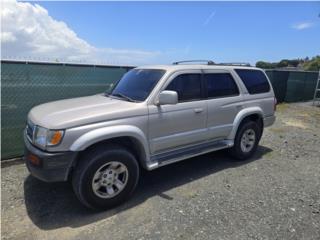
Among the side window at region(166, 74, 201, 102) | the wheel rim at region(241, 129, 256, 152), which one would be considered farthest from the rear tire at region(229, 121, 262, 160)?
the side window at region(166, 74, 201, 102)

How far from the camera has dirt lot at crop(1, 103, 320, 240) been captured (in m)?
3.21

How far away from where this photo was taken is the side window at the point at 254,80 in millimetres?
5363

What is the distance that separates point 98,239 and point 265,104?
13.8 ft

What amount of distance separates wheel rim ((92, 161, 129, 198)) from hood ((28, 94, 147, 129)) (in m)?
0.63

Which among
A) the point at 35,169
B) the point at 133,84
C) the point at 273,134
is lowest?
the point at 273,134

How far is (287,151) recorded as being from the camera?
6242 mm

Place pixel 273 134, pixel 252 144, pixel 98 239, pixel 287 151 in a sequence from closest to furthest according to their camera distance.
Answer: pixel 98 239 < pixel 252 144 < pixel 287 151 < pixel 273 134

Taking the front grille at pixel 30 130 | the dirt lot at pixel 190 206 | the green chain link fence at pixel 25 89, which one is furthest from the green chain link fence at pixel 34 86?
the front grille at pixel 30 130

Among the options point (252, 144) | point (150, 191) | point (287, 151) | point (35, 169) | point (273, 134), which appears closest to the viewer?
point (35, 169)

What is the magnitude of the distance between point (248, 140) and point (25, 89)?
14.8 feet

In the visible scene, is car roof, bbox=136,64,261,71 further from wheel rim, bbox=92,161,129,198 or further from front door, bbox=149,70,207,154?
wheel rim, bbox=92,161,129,198

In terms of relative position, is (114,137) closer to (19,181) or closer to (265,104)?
(19,181)

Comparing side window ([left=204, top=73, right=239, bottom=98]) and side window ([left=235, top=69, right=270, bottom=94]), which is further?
side window ([left=235, top=69, right=270, bottom=94])

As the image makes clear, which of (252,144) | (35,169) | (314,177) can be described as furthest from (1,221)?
(314,177)
